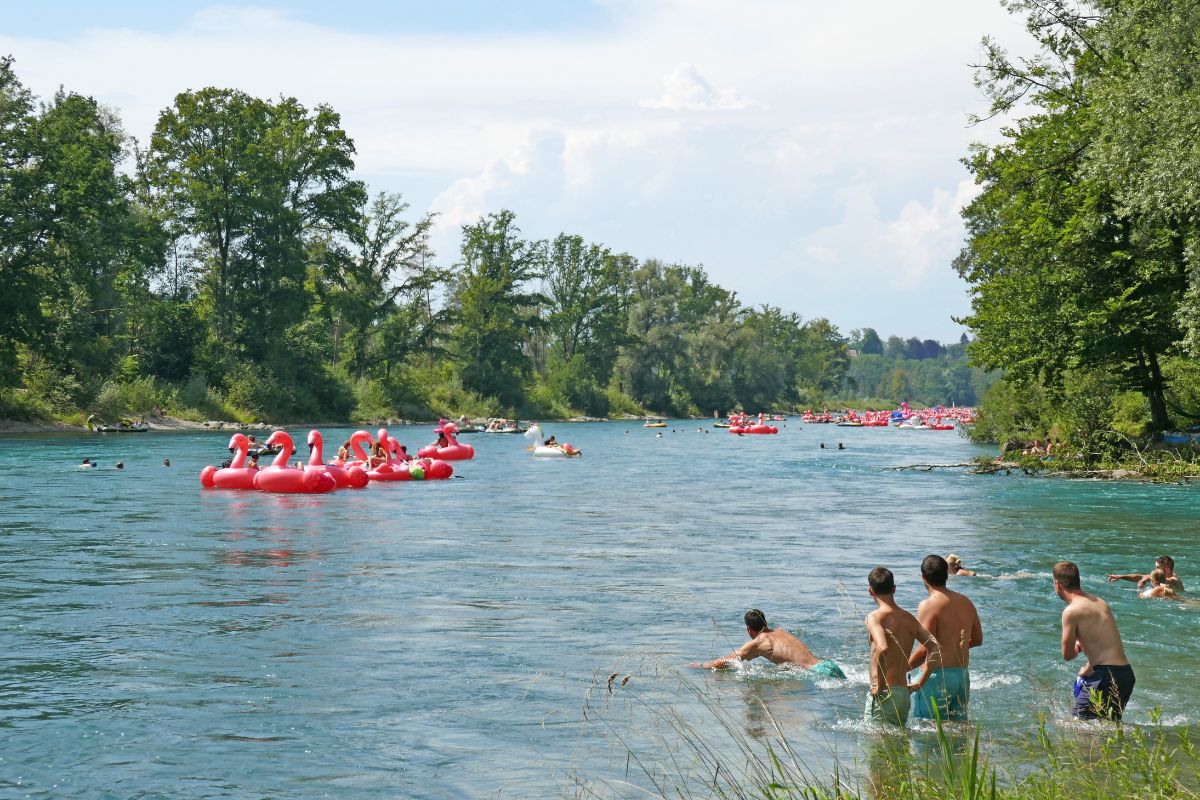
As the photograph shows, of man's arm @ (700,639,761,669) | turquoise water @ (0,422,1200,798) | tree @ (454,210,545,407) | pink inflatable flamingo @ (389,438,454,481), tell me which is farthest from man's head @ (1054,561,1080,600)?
tree @ (454,210,545,407)

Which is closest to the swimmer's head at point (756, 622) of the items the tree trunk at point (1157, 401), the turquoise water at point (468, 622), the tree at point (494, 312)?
the turquoise water at point (468, 622)

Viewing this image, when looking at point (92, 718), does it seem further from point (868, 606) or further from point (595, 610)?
point (868, 606)

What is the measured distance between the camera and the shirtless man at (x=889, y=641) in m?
9.81

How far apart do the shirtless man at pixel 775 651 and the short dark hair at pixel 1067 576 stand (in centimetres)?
340

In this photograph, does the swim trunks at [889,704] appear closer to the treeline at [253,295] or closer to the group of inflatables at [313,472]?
the group of inflatables at [313,472]

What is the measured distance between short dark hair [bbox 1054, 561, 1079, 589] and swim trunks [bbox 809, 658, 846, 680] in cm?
340

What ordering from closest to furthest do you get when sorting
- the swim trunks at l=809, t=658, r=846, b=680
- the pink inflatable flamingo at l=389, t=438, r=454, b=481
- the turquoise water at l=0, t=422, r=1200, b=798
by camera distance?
the turquoise water at l=0, t=422, r=1200, b=798 < the swim trunks at l=809, t=658, r=846, b=680 < the pink inflatable flamingo at l=389, t=438, r=454, b=481

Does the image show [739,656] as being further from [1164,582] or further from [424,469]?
[424,469]

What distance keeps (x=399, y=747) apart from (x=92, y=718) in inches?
120

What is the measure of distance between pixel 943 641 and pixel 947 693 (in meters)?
0.43

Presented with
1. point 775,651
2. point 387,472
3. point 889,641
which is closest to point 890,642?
point 889,641

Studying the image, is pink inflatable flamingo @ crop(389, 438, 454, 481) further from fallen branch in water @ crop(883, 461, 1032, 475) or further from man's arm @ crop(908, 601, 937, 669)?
man's arm @ crop(908, 601, 937, 669)

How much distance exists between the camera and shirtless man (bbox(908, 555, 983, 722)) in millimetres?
9914

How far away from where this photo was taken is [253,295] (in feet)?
253
